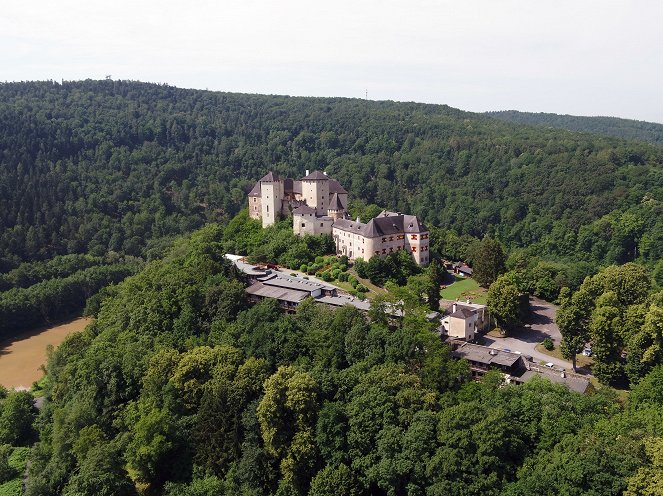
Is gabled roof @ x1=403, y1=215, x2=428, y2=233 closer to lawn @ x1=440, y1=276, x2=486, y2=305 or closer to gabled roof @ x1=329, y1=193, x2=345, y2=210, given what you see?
lawn @ x1=440, y1=276, x2=486, y2=305

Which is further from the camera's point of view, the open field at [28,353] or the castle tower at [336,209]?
the castle tower at [336,209]

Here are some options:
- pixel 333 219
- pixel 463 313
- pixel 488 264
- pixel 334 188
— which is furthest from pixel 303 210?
pixel 463 313

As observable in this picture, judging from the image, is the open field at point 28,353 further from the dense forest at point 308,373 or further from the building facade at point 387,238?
the building facade at point 387,238

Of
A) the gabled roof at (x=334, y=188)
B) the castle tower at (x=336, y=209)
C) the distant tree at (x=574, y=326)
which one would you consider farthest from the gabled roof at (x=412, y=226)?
the distant tree at (x=574, y=326)

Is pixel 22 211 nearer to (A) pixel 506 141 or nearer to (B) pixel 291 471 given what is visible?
(B) pixel 291 471

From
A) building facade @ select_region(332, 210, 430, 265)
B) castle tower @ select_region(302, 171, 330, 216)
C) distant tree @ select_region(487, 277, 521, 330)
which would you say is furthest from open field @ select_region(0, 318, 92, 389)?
distant tree @ select_region(487, 277, 521, 330)

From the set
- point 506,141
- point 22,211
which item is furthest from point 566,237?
point 22,211
